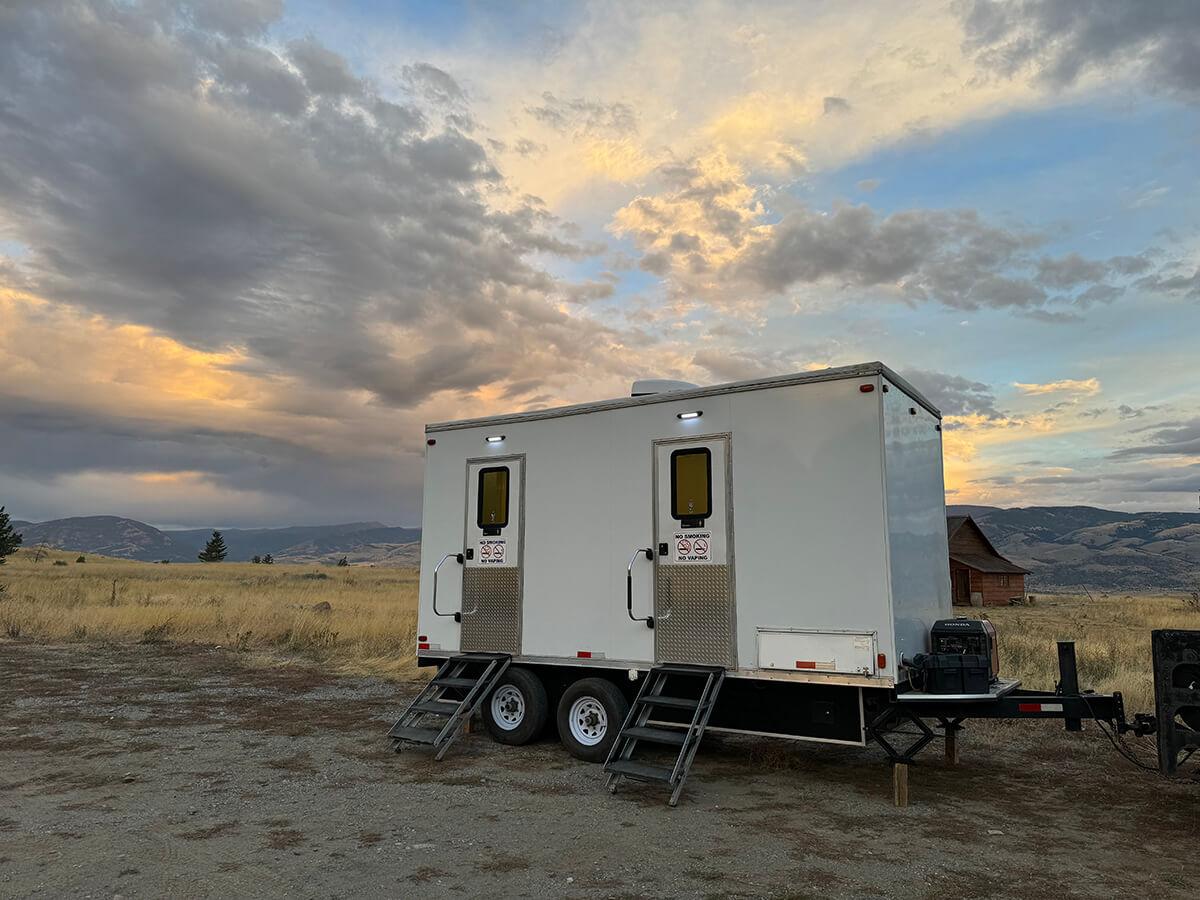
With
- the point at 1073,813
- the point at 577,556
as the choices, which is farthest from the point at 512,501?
the point at 1073,813

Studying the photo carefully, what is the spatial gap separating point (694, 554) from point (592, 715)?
2125mm

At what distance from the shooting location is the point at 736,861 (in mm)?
5742

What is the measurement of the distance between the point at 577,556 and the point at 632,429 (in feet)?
4.95

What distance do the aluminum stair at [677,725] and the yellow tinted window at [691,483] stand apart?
1514 mm

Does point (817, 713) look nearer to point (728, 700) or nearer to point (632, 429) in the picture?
point (728, 700)

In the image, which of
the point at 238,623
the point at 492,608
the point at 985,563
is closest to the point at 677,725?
the point at 492,608

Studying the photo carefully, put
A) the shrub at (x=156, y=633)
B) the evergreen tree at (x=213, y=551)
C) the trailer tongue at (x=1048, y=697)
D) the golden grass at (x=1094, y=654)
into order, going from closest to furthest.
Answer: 1. the trailer tongue at (x=1048, y=697)
2. the golden grass at (x=1094, y=654)
3. the shrub at (x=156, y=633)
4. the evergreen tree at (x=213, y=551)

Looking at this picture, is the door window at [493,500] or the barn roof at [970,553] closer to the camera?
the door window at [493,500]

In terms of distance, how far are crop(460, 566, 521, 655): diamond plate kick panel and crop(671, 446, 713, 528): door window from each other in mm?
2194

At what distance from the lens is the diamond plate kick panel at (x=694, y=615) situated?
7.89 meters

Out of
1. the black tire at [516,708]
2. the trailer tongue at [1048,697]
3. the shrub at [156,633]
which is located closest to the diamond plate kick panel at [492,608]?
the black tire at [516,708]

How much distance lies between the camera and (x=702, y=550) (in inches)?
320

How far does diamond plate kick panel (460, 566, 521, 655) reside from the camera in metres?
9.38

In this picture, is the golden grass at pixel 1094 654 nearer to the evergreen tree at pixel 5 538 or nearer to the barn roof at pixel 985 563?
the barn roof at pixel 985 563
